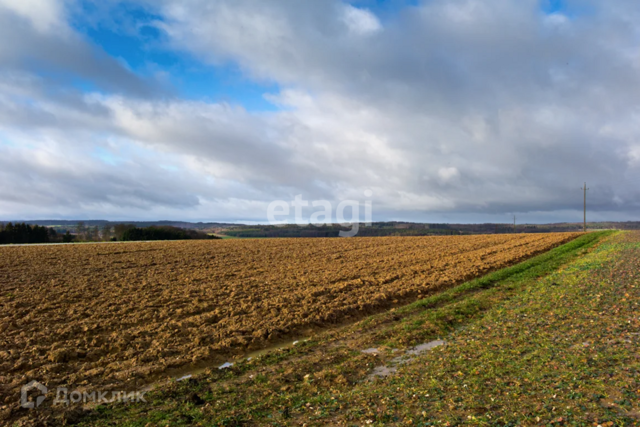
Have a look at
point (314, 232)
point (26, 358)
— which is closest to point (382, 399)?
point (26, 358)

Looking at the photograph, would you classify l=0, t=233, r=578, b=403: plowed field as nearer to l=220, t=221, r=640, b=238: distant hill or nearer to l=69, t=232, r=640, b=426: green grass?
l=69, t=232, r=640, b=426: green grass

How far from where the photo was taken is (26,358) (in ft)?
30.1

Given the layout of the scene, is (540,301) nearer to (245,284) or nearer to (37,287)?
(245,284)

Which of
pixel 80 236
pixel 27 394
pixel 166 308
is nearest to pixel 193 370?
pixel 27 394

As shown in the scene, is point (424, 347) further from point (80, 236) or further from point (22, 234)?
point (80, 236)

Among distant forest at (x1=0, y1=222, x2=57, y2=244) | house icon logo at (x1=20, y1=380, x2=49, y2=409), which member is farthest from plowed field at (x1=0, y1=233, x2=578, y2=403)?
distant forest at (x1=0, y1=222, x2=57, y2=244)

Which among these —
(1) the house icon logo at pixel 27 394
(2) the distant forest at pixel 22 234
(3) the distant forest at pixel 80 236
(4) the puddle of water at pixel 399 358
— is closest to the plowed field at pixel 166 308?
(1) the house icon logo at pixel 27 394

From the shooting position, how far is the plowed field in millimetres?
9141

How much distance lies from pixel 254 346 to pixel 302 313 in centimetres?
298

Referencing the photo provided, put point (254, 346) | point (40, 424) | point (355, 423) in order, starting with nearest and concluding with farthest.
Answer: point (355, 423)
point (40, 424)
point (254, 346)

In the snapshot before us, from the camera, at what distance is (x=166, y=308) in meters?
A: 14.2

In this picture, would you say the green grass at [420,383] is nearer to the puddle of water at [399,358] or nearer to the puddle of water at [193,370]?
the puddle of water at [399,358]

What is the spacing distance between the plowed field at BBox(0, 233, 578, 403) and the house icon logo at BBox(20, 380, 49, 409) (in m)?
0.14

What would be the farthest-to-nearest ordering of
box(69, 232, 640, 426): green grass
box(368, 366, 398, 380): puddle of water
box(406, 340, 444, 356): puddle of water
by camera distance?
box(406, 340, 444, 356): puddle of water < box(368, 366, 398, 380): puddle of water < box(69, 232, 640, 426): green grass
